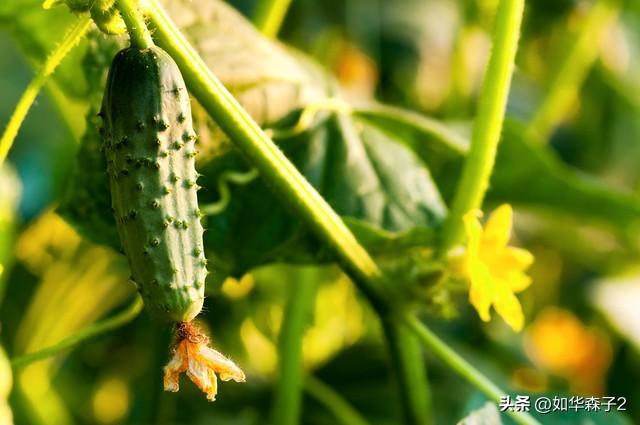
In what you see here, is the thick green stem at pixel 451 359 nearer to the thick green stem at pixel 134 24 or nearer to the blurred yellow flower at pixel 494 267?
the blurred yellow flower at pixel 494 267

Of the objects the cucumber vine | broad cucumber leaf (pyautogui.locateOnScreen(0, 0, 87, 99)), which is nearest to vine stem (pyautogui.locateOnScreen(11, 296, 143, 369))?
the cucumber vine

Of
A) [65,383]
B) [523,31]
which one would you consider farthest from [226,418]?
[523,31]

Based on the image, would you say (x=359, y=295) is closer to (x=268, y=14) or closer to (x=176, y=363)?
(x=268, y=14)

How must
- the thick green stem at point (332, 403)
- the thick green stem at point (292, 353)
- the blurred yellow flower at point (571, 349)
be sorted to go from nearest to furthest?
1. the thick green stem at point (292, 353)
2. the thick green stem at point (332, 403)
3. the blurred yellow flower at point (571, 349)

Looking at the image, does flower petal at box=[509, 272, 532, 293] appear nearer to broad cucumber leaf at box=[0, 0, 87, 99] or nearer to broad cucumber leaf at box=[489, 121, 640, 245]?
broad cucumber leaf at box=[489, 121, 640, 245]

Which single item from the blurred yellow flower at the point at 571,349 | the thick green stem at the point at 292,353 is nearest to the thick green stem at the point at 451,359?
the thick green stem at the point at 292,353

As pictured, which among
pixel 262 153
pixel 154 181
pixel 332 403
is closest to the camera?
pixel 154 181

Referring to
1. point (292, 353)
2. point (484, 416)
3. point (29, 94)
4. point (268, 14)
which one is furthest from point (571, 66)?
point (29, 94)

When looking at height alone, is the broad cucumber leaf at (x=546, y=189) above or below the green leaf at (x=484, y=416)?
above
